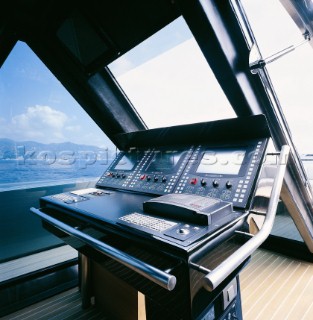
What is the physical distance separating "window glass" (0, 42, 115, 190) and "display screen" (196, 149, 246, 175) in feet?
4.02

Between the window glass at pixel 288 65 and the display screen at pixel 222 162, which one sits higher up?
the window glass at pixel 288 65

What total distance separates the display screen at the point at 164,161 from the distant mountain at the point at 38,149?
2.67 ft

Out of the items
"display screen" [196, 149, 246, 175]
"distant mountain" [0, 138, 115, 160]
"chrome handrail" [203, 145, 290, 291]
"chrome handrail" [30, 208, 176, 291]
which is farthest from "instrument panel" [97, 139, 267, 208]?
"distant mountain" [0, 138, 115, 160]

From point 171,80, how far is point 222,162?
105 centimetres

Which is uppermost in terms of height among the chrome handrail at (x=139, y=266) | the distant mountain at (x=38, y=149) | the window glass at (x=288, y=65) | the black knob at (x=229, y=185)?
the window glass at (x=288, y=65)

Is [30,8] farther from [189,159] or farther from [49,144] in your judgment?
[189,159]

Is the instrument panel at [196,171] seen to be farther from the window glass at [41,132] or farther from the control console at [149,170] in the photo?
the window glass at [41,132]

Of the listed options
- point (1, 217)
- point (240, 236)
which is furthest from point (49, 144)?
point (240, 236)

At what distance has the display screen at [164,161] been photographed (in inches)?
56.5

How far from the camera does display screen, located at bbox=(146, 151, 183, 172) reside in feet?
4.71

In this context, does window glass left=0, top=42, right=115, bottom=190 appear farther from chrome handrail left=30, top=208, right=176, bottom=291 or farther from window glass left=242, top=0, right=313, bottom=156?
window glass left=242, top=0, right=313, bottom=156

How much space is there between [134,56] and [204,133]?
0.97m

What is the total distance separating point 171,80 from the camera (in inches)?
77.3

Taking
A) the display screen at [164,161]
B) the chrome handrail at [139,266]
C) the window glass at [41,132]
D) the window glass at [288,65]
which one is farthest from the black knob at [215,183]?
the window glass at [41,132]
